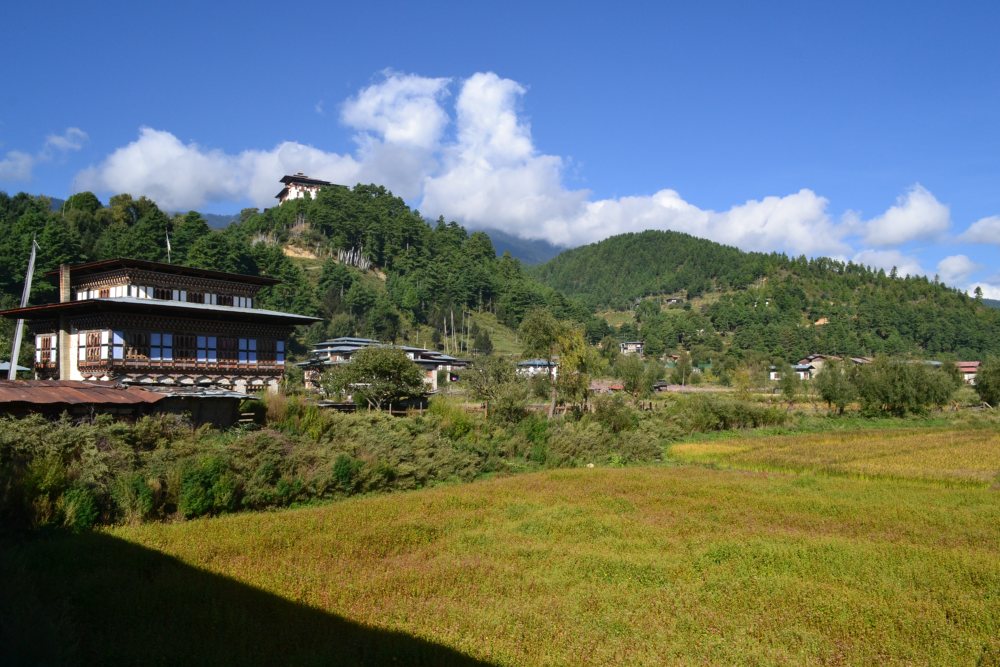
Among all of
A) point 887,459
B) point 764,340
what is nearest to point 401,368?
point 887,459

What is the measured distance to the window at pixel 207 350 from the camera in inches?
1673

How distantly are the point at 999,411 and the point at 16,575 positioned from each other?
264ft

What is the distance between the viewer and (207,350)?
4278 cm

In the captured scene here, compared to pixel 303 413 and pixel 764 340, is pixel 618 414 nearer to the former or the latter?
pixel 303 413

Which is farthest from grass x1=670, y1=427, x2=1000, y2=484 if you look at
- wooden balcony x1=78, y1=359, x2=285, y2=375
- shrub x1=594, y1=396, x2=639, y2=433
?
wooden balcony x1=78, y1=359, x2=285, y2=375

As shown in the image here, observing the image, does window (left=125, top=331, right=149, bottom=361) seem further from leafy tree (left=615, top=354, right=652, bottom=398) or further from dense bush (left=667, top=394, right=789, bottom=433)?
leafy tree (left=615, top=354, right=652, bottom=398)

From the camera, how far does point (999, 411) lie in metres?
71.2

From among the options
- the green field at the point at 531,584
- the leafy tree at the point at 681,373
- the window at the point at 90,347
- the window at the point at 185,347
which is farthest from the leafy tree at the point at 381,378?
the leafy tree at the point at 681,373

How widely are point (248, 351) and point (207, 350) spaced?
8.36 feet

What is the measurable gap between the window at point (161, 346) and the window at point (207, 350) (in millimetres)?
1568

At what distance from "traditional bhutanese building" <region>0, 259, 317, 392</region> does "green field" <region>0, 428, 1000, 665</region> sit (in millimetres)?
19318

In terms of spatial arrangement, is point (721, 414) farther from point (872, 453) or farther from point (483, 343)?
point (483, 343)

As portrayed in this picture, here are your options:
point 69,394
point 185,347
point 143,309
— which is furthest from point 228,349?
point 69,394

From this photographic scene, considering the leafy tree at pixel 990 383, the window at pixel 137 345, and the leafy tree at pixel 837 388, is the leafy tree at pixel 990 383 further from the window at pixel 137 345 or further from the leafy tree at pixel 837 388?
the window at pixel 137 345
